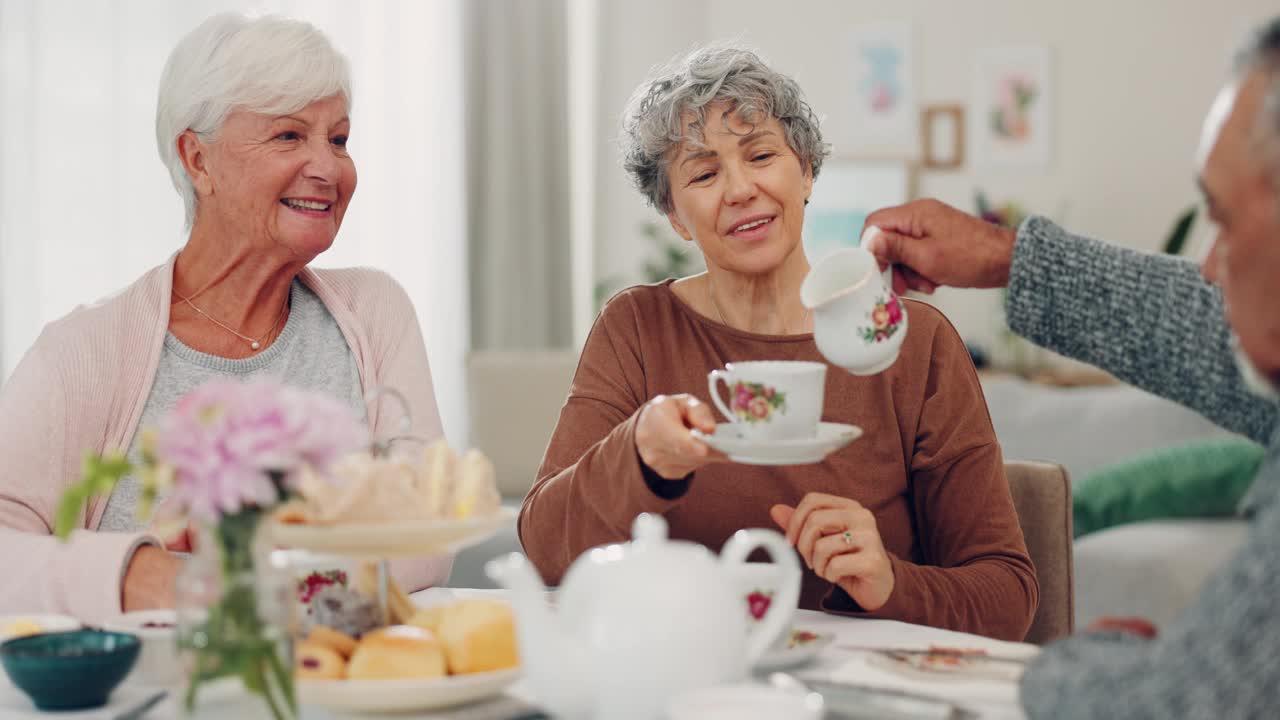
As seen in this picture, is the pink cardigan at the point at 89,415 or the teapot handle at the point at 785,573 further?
the pink cardigan at the point at 89,415

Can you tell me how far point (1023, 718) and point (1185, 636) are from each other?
234 millimetres

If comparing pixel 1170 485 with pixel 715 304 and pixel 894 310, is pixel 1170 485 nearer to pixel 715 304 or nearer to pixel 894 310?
pixel 715 304

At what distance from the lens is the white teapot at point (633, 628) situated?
97 centimetres

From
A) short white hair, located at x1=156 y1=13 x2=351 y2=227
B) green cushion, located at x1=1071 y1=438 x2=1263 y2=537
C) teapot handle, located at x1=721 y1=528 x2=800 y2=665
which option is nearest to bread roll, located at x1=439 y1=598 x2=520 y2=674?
teapot handle, located at x1=721 y1=528 x2=800 y2=665

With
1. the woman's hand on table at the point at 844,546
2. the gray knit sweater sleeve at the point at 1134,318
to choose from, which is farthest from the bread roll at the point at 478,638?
the gray knit sweater sleeve at the point at 1134,318

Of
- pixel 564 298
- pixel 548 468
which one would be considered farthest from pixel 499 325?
pixel 548 468

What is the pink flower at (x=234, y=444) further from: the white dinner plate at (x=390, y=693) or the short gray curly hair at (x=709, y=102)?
the short gray curly hair at (x=709, y=102)

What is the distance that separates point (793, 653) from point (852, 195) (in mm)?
4019

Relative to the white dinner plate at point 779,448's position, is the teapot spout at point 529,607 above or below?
below

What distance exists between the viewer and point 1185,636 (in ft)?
2.80

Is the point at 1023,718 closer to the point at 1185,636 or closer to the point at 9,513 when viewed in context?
the point at 1185,636

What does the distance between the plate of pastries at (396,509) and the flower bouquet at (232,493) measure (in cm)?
8

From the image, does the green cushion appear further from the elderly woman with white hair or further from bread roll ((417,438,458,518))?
bread roll ((417,438,458,518))

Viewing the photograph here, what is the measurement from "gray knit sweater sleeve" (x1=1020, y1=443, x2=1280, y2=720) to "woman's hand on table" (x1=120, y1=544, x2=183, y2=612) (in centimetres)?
96
